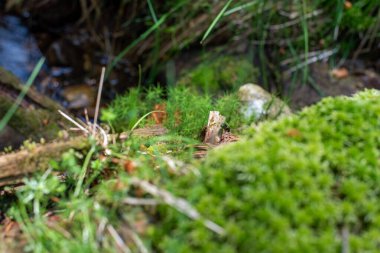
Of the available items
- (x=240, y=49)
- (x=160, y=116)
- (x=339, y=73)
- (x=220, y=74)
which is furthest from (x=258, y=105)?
(x=339, y=73)

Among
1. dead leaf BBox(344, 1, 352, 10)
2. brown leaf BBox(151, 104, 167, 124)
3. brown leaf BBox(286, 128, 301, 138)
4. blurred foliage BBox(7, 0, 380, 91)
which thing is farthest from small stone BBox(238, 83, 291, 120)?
brown leaf BBox(286, 128, 301, 138)

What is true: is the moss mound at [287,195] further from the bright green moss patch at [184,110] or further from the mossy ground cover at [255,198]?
the bright green moss patch at [184,110]

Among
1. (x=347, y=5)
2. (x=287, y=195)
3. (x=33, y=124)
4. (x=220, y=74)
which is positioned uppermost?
(x=287, y=195)

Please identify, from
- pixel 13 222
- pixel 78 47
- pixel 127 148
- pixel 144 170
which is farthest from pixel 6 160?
pixel 78 47

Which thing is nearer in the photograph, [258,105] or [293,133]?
[293,133]

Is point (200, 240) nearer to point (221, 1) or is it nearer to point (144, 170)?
point (144, 170)

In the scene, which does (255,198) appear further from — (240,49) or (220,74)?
(240,49)

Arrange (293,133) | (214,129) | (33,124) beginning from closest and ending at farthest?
(293,133), (214,129), (33,124)
